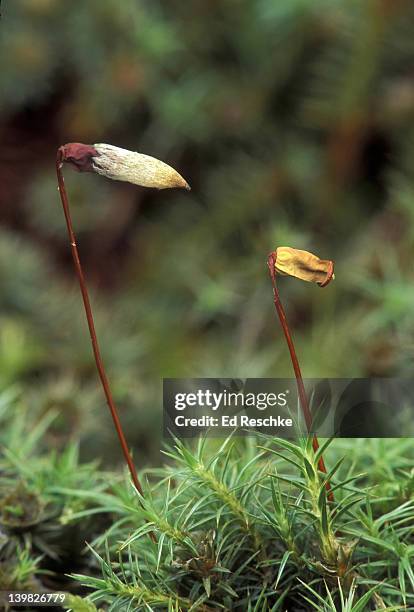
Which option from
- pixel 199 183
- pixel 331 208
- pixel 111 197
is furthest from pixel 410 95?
pixel 111 197

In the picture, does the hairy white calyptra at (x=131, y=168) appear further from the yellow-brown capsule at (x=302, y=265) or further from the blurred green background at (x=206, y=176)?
the blurred green background at (x=206, y=176)

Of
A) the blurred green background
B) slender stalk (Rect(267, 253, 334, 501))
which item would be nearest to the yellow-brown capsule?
slender stalk (Rect(267, 253, 334, 501))

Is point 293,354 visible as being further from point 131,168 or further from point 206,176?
point 206,176

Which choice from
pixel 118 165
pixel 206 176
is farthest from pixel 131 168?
pixel 206 176

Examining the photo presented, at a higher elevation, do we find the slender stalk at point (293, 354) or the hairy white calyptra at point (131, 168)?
the hairy white calyptra at point (131, 168)

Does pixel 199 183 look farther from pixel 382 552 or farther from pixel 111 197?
pixel 382 552

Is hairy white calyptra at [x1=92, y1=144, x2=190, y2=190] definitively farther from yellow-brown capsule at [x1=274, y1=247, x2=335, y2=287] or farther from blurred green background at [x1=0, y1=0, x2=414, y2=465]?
blurred green background at [x1=0, y1=0, x2=414, y2=465]

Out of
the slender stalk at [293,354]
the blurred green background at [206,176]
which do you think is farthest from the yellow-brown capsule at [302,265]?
the blurred green background at [206,176]
